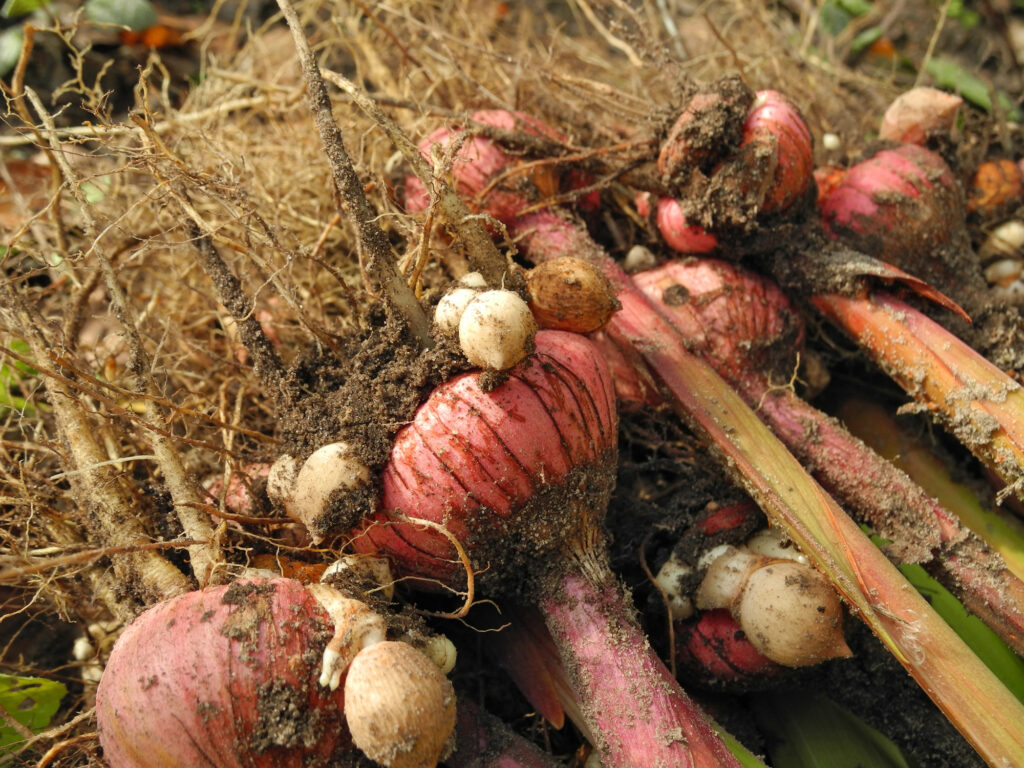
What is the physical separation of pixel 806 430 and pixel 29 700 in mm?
1380

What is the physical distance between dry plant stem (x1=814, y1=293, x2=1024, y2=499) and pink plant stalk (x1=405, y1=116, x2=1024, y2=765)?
26 centimetres

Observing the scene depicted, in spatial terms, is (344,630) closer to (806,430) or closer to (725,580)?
(725,580)

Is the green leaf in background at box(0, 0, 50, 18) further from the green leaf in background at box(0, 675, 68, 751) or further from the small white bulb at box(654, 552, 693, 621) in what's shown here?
the small white bulb at box(654, 552, 693, 621)

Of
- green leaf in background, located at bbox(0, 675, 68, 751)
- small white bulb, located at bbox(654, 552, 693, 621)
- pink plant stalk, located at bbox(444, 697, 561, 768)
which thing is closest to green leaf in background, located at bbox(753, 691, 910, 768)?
small white bulb, located at bbox(654, 552, 693, 621)

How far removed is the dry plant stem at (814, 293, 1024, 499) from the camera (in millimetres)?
Answer: 1212

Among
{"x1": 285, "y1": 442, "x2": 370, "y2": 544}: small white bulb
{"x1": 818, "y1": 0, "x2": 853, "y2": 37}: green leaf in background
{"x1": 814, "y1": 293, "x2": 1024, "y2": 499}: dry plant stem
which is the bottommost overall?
{"x1": 285, "y1": 442, "x2": 370, "y2": 544}: small white bulb

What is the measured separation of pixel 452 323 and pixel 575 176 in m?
0.65

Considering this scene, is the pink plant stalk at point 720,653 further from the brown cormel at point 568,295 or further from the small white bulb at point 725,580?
the brown cormel at point 568,295

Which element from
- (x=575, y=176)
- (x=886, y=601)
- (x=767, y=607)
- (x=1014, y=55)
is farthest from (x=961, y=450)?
(x=1014, y=55)

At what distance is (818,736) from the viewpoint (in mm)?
1232

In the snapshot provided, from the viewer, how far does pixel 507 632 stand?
1.25m

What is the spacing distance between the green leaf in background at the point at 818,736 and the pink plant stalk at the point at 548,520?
10.5 inches

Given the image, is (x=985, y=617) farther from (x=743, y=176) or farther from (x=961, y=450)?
(x=743, y=176)

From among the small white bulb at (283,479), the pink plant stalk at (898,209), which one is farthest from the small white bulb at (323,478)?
the pink plant stalk at (898,209)
